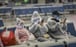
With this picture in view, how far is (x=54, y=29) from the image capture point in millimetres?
6230

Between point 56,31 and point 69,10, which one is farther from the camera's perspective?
point 69,10

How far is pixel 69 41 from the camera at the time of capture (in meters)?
5.19

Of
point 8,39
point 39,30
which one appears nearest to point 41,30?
point 39,30

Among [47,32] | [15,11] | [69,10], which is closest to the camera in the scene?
[47,32]

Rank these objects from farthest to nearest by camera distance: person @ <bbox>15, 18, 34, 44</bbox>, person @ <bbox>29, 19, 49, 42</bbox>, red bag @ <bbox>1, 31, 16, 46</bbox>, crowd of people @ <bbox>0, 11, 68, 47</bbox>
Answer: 1. person @ <bbox>29, 19, 49, 42</bbox>
2. crowd of people @ <bbox>0, 11, 68, 47</bbox>
3. person @ <bbox>15, 18, 34, 44</bbox>
4. red bag @ <bbox>1, 31, 16, 46</bbox>

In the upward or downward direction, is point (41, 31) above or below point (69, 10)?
above

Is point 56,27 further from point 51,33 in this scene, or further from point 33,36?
point 33,36

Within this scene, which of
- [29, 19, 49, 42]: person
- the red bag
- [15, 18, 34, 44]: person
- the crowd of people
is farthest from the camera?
[29, 19, 49, 42]: person

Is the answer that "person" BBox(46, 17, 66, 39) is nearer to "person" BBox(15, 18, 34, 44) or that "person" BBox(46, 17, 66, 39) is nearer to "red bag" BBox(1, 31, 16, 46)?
"person" BBox(15, 18, 34, 44)

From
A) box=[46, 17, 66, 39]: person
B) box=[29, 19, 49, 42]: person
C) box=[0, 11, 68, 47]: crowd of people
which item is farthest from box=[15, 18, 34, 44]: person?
box=[46, 17, 66, 39]: person

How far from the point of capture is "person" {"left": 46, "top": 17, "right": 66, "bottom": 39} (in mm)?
6205

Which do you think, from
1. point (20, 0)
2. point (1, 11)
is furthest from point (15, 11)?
point (20, 0)

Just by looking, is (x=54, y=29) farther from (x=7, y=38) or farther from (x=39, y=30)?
(x=7, y=38)

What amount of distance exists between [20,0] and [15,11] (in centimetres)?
1125
